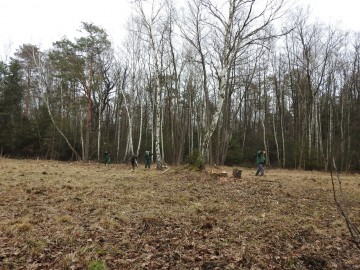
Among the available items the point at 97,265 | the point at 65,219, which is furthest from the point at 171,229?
the point at 65,219

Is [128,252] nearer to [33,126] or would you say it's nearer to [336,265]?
[336,265]

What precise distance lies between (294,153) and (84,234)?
26133 mm

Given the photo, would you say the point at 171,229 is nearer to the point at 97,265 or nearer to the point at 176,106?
the point at 97,265

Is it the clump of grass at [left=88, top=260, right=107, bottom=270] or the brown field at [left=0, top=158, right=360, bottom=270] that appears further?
the brown field at [left=0, top=158, right=360, bottom=270]

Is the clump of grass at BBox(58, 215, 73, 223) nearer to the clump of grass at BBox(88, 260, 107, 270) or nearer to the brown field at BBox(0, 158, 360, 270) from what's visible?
the brown field at BBox(0, 158, 360, 270)

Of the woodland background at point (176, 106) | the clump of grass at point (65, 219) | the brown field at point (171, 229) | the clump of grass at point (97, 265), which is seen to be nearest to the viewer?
the clump of grass at point (97, 265)

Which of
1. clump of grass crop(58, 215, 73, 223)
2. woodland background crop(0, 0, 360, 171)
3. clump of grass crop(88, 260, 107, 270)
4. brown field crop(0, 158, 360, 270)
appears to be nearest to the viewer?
clump of grass crop(88, 260, 107, 270)

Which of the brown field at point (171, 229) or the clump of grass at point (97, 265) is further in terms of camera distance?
the brown field at point (171, 229)

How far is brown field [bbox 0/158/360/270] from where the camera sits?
457 centimetres

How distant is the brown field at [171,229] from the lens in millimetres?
4570

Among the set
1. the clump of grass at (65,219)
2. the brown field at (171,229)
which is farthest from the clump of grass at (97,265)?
the clump of grass at (65,219)

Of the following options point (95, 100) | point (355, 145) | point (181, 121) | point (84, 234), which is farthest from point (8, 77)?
point (355, 145)

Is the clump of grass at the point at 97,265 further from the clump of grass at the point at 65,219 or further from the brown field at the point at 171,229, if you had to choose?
the clump of grass at the point at 65,219

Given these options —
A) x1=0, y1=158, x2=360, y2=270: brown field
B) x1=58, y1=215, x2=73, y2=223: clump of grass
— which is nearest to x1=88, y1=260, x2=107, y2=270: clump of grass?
x1=0, y1=158, x2=360, y2=270: brown field
